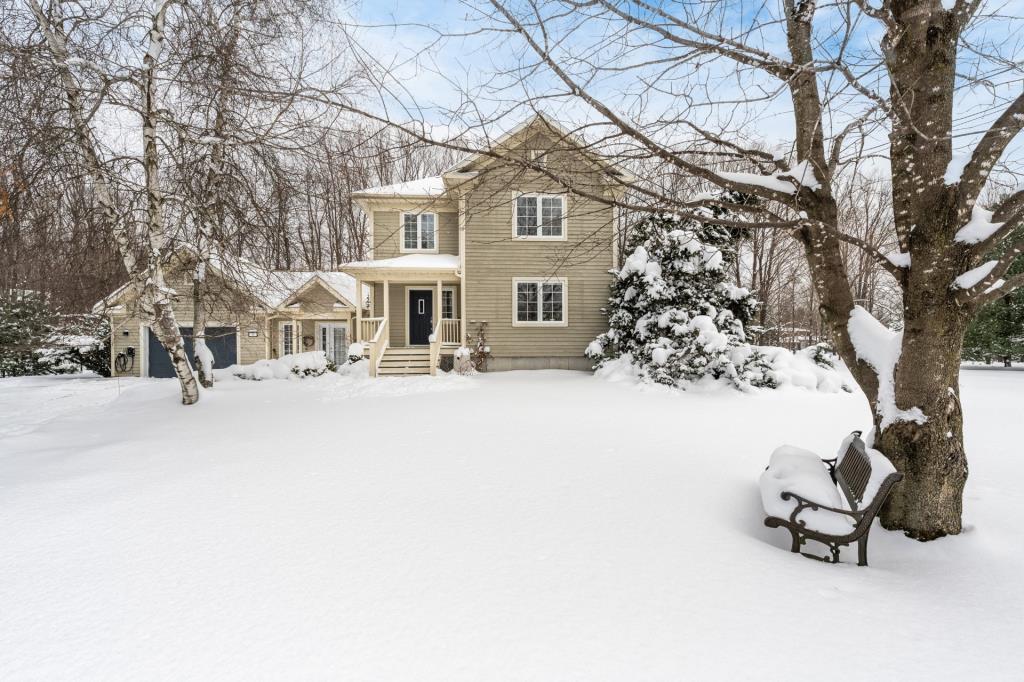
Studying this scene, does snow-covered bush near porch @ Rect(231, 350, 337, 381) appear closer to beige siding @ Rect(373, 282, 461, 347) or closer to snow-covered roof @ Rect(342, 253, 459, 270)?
beige siding @ Rect(373, 282, 461, 347)

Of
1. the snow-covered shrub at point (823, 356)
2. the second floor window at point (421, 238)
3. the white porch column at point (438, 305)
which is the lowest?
the snow-covered shrub at point (823, 356)

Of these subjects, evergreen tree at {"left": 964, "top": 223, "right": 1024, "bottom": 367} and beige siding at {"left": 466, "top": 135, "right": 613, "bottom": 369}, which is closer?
beige siding at {"left": 466, "top": 135, "right": 613, "bottom": 369}

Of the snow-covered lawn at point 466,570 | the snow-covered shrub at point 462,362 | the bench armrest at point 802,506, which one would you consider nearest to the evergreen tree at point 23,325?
the snow-covered shrub at point 462,362

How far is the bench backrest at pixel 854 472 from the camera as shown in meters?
3.42

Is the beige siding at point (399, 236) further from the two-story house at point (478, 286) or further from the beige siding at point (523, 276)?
the beige siding at point (523, 276)

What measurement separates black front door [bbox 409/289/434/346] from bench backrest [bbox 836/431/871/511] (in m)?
13.3

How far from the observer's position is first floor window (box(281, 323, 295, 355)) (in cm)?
1848

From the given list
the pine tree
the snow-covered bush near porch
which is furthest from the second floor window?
the pine tree

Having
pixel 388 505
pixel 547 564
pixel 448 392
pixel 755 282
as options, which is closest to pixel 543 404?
pixel 448 392

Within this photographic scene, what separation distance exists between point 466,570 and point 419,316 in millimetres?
13642

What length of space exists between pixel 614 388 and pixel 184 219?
9.14 meters

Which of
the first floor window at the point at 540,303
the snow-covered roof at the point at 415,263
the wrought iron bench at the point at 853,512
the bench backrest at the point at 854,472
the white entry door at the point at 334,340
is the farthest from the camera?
the white entry door at the point at 334,340

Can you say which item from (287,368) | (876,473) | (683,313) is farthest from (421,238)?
(876,473)

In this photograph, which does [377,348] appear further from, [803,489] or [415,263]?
[803,489]
